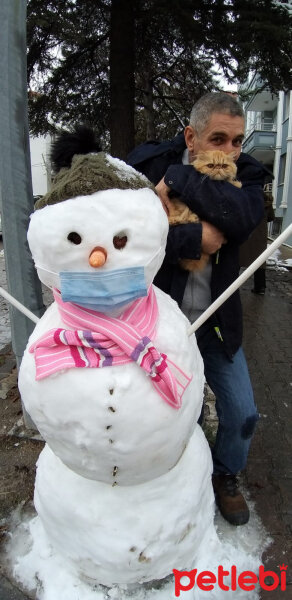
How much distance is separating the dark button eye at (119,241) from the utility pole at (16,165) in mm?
1386

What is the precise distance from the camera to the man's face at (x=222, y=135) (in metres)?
1.63

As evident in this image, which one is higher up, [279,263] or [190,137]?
[190,137]

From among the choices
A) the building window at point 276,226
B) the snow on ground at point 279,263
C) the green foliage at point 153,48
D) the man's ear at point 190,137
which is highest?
the green foliage at point 153,48

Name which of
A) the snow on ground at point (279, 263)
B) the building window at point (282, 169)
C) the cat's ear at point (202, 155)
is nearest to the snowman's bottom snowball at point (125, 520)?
the cat's ear at point (202, 155)

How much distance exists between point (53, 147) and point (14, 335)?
1.50 m

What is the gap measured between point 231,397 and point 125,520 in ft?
2.26

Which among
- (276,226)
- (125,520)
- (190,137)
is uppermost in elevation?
(190,137)

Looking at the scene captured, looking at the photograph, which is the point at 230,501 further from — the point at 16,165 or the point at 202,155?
the point at 16,165

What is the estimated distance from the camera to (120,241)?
1228 mm

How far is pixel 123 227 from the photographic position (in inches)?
47.4

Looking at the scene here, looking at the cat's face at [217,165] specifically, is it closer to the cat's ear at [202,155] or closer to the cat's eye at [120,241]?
the cat's ear at [202,155]

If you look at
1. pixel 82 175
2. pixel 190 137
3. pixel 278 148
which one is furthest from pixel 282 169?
pixel 82 175

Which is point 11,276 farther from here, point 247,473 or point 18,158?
point 247,473

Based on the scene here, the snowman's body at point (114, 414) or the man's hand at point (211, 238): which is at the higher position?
the man's hand at point (211, 238)
